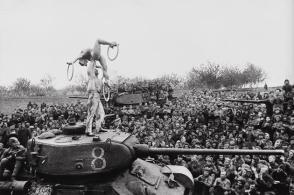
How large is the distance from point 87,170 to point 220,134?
11402mm

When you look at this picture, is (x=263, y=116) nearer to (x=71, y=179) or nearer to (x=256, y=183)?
(x=256, y=183)

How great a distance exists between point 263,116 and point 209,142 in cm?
454

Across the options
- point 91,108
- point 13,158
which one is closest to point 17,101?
point 13,158

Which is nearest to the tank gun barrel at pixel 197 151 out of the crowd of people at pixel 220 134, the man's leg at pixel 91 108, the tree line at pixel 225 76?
the crowd of people at pixel 220 134

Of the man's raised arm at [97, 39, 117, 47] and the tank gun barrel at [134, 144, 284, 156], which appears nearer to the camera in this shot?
the tank gun barrel at [134, 144, 284, 156]

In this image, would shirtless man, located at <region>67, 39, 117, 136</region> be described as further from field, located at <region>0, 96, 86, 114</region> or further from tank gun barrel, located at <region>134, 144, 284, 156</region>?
field, located at <region>0, 96, 86, 114</region>

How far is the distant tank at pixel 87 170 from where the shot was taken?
815 centimetres

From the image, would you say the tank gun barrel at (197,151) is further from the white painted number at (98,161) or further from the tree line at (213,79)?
the tree line at (213,79)

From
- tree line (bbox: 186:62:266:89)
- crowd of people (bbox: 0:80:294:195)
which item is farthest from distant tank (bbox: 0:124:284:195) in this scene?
tree line (bbox: 186:62:266:89)

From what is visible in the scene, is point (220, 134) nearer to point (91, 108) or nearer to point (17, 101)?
point (91, 108)

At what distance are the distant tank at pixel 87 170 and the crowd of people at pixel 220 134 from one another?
144cm

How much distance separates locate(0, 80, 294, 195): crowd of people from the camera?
12.5m

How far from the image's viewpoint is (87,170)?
8133mm

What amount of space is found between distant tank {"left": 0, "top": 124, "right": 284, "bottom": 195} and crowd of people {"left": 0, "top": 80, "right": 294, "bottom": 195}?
144 cm
